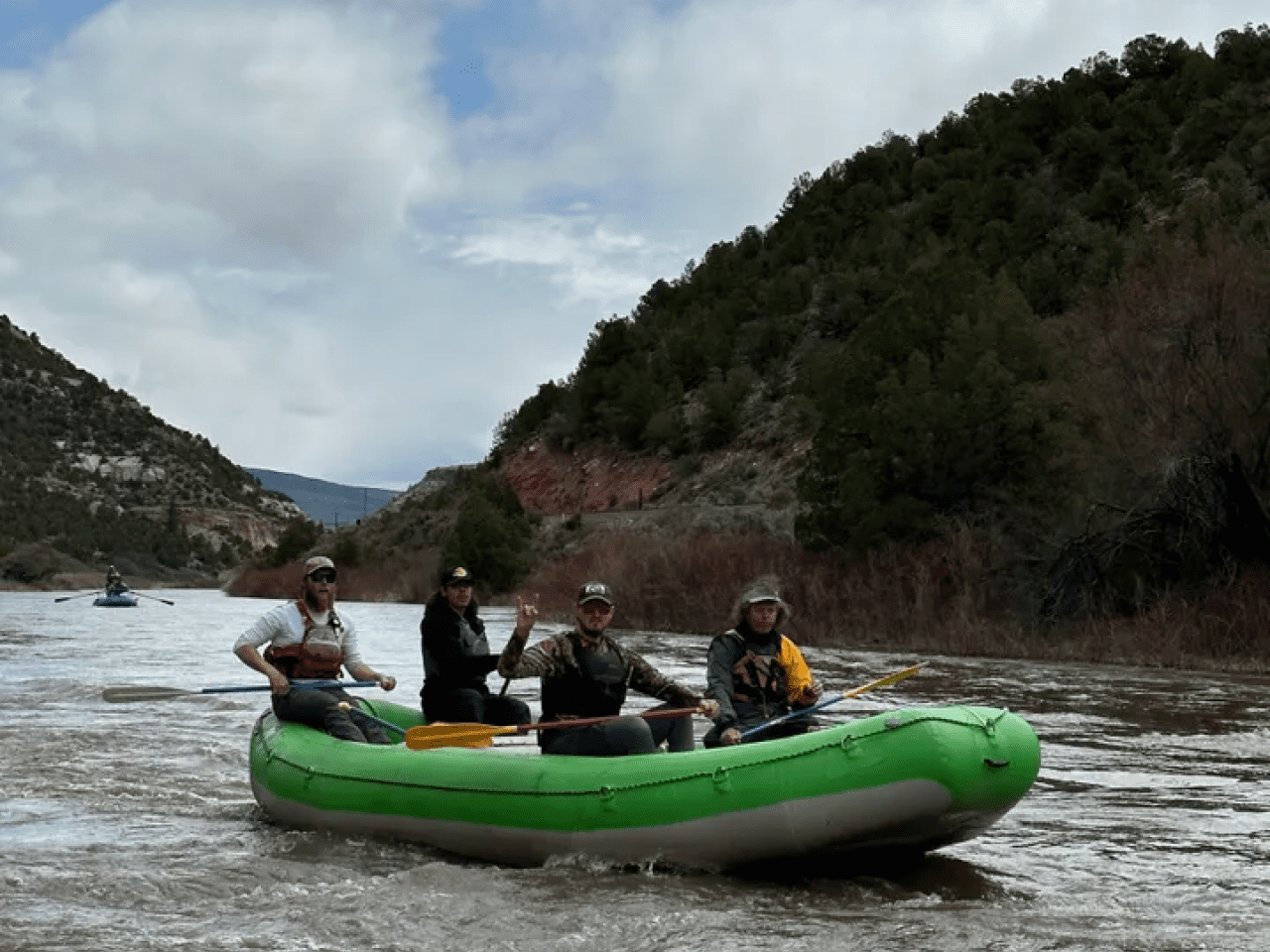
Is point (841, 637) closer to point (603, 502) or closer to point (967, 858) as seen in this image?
point (967, 858)

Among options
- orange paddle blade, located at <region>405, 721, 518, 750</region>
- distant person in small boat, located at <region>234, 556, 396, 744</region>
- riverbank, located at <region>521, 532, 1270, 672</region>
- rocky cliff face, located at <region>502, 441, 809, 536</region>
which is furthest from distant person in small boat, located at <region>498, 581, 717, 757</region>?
rocky cliff face, located at <region>502, 441, 809, 536</region>

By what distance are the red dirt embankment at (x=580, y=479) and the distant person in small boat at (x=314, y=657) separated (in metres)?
49.1

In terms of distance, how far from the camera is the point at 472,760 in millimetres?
9172

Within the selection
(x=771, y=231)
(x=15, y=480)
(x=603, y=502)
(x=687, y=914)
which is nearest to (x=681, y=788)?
(x=687, y=914)

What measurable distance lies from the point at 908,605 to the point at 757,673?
19884 mm

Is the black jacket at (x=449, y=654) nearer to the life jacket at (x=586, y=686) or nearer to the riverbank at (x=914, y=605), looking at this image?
the life jacket at (x=586, y=686)

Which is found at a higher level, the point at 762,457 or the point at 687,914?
the point at 762,457

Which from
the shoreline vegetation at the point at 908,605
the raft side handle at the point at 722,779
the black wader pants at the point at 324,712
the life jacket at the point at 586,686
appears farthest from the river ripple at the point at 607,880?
the shoreline vegetation at the point at 908,605

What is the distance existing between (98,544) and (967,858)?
109651mm

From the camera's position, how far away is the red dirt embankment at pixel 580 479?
202 feet

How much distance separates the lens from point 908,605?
2864 cm

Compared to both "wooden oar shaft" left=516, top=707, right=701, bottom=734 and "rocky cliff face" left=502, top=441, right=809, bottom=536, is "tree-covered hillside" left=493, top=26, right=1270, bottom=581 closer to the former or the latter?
"rocky cliff face" left=502, top=441, right=809, bottom=536

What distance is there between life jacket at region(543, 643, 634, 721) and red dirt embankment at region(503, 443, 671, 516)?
50.4 metres

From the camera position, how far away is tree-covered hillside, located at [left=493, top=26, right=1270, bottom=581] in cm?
2519
